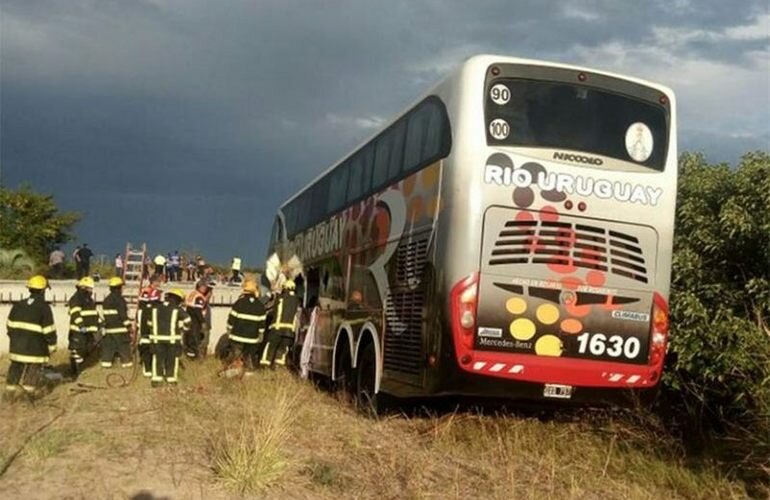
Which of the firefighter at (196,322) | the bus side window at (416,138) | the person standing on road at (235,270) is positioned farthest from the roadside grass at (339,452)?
the person standing on road at (235,270)

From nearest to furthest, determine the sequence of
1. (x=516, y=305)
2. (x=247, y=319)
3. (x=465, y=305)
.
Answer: (x=465, y=305), (x=516, y=305), (x=247, y=319)

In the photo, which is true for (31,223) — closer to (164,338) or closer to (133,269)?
(133,269)

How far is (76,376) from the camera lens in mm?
15500

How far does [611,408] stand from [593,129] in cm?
306

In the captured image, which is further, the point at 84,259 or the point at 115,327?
the point at 84,259

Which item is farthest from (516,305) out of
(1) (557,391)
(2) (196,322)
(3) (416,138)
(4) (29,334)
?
(2) (196,322)

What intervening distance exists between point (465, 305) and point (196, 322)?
441 inches

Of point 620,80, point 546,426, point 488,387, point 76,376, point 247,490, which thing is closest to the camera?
point 247,490

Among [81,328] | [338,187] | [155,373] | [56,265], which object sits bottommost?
[155,373]

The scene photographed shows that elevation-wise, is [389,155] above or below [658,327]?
above

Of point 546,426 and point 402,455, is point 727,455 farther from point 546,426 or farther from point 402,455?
point 402,455

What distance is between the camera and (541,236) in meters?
8.38

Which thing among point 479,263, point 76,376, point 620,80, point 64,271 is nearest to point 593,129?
point 620,80

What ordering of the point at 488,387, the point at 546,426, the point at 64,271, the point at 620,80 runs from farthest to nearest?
the point at 64,271 < the point at 546,426 < the point at 620,80 < the point at 488,387
